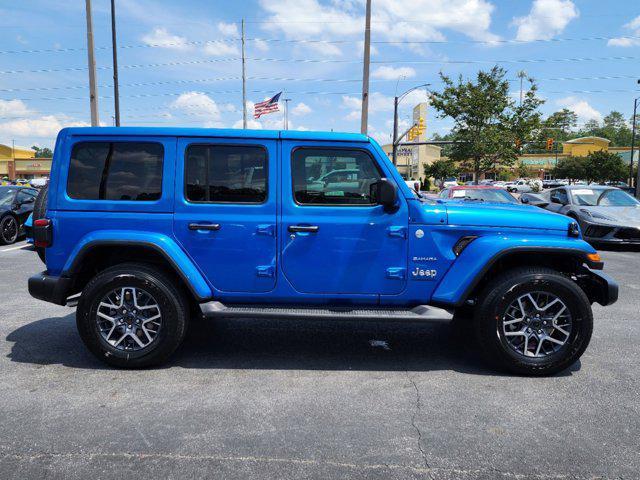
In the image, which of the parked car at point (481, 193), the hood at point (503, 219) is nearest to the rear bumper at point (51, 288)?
the hood at point (503, 219)

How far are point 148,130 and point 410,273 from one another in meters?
2.47

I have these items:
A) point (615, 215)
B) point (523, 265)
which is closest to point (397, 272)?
point (523, 265)

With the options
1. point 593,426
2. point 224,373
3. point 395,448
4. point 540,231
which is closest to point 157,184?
point 224,373

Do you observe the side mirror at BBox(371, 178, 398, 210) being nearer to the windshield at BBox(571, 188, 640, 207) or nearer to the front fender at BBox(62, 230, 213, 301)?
the front fender at BBox(62, 230, 213, 301)

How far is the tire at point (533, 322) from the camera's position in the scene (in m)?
3.83

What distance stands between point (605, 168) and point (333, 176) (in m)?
65.3

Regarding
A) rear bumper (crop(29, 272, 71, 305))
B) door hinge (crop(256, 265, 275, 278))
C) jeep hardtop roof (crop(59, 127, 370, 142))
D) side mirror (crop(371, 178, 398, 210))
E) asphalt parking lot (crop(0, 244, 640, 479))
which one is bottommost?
asphalt parking lot (crop(0, 244, 640, 479))

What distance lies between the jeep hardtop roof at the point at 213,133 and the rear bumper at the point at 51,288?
4.00 ft

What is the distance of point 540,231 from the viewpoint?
3.95 m

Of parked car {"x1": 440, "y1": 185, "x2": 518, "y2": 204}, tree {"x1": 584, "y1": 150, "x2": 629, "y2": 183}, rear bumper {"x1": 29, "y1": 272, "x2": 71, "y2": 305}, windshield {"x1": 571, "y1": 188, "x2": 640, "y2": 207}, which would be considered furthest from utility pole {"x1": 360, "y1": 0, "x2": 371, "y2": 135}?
tree {"x1": 584, "y1": 150, "x2": 629, "y2": 183}

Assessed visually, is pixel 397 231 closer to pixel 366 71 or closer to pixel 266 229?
pixel 266 229

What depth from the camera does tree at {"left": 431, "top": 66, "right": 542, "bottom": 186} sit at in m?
28.2

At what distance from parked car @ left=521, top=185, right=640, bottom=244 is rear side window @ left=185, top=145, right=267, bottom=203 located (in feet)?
30.5

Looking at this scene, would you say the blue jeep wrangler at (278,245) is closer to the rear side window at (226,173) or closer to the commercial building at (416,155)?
the rear side window at (226,173)
